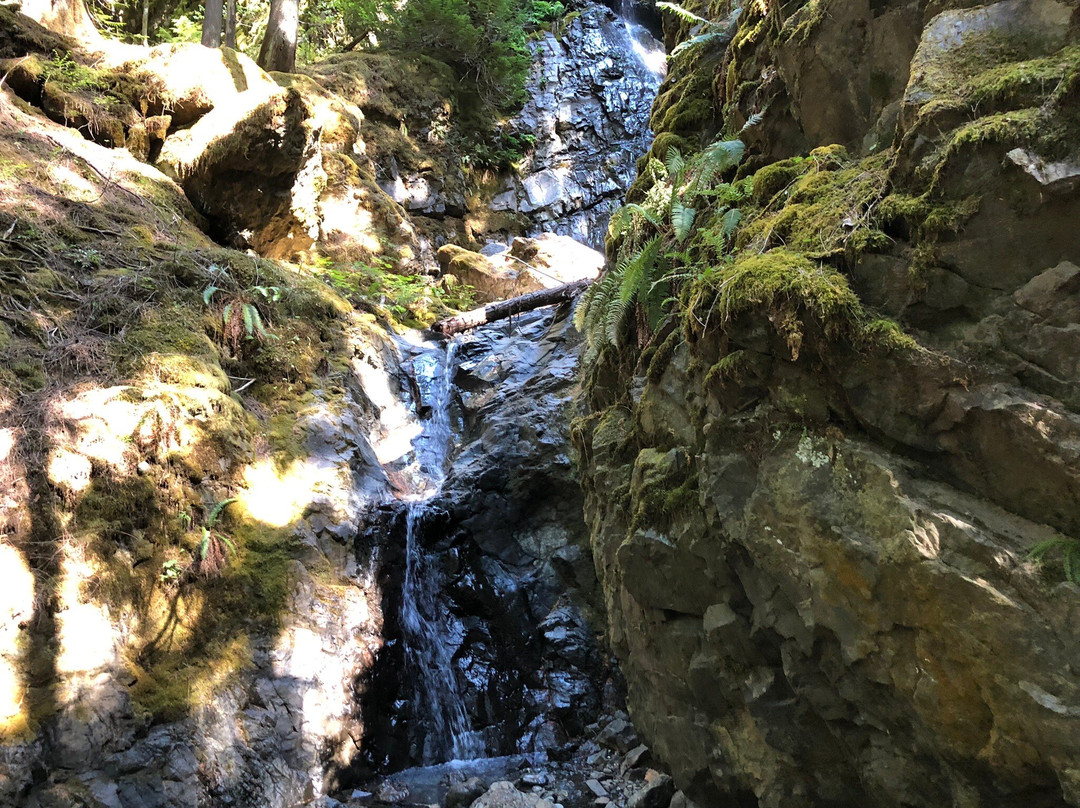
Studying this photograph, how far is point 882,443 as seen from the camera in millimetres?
3111

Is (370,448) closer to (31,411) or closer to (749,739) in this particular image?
(31,411)

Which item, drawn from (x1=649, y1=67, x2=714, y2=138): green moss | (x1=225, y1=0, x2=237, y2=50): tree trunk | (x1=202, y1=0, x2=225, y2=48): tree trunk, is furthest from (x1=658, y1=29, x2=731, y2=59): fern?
(x1=225, y1=0, x2=237, y2=50): tree trunk

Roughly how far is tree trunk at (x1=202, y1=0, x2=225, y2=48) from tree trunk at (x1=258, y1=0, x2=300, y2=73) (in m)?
0.79

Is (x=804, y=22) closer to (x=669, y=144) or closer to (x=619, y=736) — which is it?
(x=669, y=144)

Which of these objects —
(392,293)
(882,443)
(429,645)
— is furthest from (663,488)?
(392,293)

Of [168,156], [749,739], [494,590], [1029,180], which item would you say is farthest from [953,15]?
[168,156]

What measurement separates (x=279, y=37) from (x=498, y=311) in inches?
276

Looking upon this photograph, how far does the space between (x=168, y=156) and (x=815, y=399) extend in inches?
385

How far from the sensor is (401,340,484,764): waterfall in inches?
240

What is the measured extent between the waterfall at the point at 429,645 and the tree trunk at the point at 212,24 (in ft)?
30.3

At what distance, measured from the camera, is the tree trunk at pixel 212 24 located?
12250mm

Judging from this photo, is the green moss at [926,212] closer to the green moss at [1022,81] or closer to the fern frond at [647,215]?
the green moss at [1022,81]

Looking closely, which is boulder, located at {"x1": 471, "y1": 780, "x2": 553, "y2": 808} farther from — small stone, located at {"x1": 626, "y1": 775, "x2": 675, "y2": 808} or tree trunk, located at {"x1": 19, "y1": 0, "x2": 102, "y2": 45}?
tree trunk, located at {"x1": 19, "y1": 0, "x2": 102, "y2": 45}

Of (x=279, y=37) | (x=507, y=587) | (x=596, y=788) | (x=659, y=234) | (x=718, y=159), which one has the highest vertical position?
(x=279, y=37)
